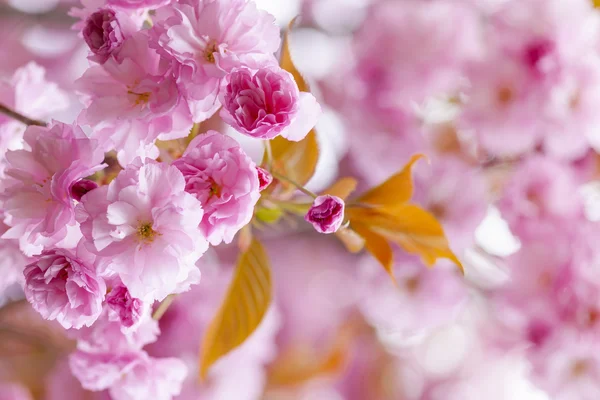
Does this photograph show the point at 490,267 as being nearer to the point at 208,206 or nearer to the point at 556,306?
the point at 556,306

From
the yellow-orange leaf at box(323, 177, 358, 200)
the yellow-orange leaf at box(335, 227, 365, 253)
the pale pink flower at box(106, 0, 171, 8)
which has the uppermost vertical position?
the pale pink flower at box(106, 0, 171, 8)

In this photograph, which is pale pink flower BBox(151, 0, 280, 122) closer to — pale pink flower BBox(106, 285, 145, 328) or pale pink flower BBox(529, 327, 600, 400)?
pale pink flower BBox(106, 285, 145, 328)

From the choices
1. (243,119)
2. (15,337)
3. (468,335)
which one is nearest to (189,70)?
(243,119)

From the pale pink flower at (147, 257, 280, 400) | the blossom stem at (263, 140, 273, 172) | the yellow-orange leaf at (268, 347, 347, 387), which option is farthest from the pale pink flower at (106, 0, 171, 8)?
the yellow-orange leaf at (268, 347, 347, 387)

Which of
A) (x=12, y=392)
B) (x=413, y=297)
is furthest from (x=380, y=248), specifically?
(x=12, y=392)

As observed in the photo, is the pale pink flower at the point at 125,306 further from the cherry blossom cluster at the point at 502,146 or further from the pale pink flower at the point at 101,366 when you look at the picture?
the cherry blossom cluster at the point at 502,146
